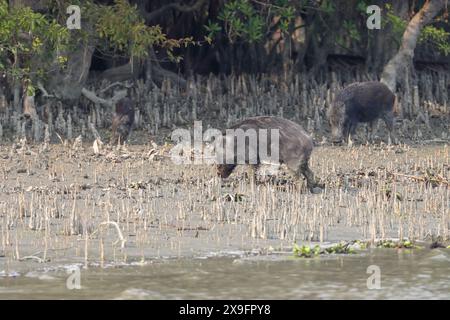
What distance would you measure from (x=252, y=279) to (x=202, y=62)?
14.5 metres

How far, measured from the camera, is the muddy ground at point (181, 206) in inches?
451

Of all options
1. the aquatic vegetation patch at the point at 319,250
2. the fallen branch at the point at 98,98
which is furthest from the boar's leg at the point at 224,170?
the fallen branch at the point at 98,98

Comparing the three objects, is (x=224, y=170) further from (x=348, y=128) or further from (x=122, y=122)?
(x=348, y=128)

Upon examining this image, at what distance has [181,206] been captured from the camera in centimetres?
1307

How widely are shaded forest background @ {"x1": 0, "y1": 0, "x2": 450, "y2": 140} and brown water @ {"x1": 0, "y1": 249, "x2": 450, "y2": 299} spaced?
25.3ft

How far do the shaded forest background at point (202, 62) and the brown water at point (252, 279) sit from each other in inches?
304

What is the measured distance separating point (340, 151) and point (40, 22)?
15.9 ft

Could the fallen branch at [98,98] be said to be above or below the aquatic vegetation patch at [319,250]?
above

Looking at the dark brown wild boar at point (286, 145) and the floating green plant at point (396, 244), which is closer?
the floating green plant at point (396, 244)

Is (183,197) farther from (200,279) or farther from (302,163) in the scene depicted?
(200,279)

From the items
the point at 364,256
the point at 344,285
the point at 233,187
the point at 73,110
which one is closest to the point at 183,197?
the point at 233,187

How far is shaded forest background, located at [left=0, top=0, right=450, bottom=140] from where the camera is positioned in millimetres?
18797

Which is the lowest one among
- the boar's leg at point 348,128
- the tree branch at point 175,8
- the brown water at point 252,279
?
the brown water at point 252,279

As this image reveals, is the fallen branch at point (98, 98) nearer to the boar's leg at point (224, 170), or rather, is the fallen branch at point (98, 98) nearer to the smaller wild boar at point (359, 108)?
the smaller wild boar at point (359, 108)
